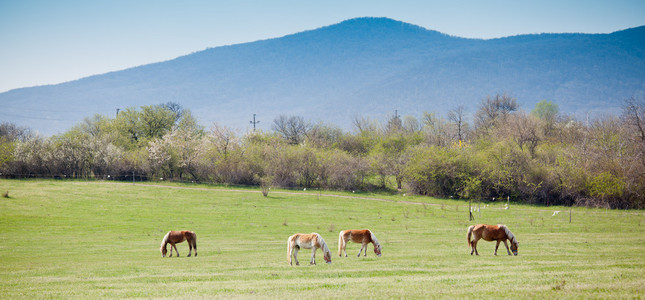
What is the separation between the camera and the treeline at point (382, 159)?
55.3 metres

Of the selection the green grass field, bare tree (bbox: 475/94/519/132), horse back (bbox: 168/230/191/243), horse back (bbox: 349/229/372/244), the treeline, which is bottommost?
the green grass field

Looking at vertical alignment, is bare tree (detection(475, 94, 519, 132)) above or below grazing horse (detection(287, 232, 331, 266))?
above

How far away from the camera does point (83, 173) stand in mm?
74812

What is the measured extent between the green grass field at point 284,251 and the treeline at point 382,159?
271 inches

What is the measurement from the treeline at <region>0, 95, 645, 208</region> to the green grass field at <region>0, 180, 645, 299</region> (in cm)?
688

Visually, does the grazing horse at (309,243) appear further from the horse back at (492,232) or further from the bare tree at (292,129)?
the bare tree at (292,129)

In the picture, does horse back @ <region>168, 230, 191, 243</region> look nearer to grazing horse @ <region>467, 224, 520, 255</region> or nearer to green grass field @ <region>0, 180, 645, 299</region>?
green grass field @ <region>0, 180, 645, 299</region>

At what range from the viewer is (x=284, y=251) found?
24125mm

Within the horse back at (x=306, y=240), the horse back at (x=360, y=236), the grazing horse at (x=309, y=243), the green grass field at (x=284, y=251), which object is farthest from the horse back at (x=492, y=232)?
the horse back at (x=306, y=240)

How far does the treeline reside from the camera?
55.3m

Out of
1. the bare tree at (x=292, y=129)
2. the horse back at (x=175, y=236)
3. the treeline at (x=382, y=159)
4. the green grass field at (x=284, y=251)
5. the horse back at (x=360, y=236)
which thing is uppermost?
the bare tree at (x=292, y=129)

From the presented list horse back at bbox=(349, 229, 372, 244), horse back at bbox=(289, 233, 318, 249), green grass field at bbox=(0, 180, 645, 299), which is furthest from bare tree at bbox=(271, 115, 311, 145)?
horse back at bbox=(289, 233, 318, 249)

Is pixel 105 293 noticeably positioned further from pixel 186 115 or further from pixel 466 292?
pixel 186 115

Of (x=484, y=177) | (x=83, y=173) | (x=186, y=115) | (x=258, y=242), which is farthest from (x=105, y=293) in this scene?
(x=186, y=115)
